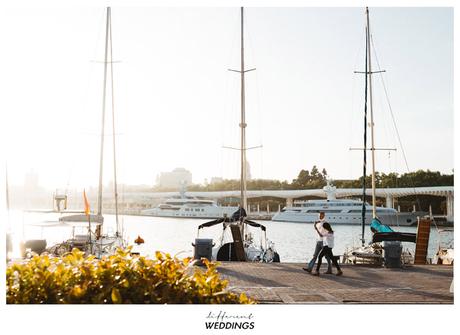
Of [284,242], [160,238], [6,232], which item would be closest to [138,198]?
[160,238]

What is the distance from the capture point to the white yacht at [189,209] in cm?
8169

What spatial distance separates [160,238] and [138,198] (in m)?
35.7

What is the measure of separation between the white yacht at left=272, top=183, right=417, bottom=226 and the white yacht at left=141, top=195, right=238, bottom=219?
44.2ft

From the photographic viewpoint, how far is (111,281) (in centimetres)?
428

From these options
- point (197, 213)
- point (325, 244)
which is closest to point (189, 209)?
point (197, 213)

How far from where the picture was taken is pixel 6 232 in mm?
5297

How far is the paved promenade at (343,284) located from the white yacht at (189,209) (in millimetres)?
68350

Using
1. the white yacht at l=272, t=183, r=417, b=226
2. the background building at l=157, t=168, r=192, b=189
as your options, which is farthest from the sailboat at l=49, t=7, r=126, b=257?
the background building at l=157, t=168, r=192, b=189

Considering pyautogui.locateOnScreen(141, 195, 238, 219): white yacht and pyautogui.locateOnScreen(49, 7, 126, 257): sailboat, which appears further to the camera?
pyautogui.locateOnScreen(141, 195, 238, 219): white yacht

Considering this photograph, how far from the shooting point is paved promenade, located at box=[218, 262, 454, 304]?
7837 millimetres

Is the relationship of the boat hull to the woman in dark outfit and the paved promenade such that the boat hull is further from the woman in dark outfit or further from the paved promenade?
the woman in dark outfit

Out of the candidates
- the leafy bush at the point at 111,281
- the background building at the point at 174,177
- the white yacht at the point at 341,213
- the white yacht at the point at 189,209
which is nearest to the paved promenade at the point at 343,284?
the leafy bush at the point at 111,281

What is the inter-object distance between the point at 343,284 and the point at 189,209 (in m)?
74.0
